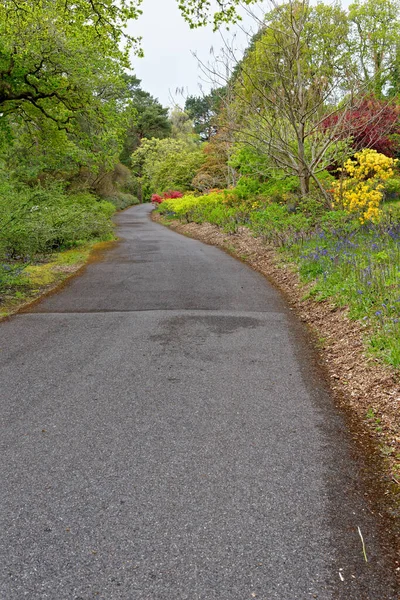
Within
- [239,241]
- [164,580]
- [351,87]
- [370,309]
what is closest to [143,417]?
[164,580]

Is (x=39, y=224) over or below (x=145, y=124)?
below

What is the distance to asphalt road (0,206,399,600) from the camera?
205 cm

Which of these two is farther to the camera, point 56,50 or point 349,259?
point 56,50

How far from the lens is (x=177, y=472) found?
2.82 m

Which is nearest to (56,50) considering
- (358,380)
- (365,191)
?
(365,191)

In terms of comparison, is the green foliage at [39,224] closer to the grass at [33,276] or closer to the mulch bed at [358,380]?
the grass at [33,276]

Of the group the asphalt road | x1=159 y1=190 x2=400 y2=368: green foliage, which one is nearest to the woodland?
x1=159 y1=190 x2=400 y2=368: green foliage

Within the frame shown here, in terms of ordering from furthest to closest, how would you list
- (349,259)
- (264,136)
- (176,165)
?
1. (176,165)
2. (264,136)
3. (349,259)

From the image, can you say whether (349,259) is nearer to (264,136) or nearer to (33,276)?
(264,136)

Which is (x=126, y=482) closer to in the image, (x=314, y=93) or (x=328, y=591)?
(x=328, y=591)

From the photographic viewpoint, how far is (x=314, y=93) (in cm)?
962

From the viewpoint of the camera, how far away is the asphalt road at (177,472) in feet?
6.72

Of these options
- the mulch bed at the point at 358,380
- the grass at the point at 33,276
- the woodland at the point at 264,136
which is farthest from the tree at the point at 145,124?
the mulch bed at the point at 358,380

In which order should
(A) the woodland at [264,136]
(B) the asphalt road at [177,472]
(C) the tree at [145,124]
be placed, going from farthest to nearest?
(C) the tree at [145,124] → (A) the woodland at [264,136] → (B) the asphalt road at [177,472]
